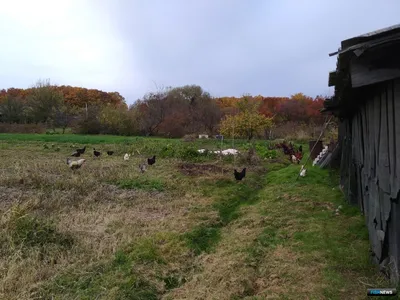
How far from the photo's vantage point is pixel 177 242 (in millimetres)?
5758

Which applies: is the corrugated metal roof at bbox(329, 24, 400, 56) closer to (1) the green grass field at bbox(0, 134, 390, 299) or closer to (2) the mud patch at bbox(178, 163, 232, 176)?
(1) the green grass field at bbox(0, 134, 390, 299)

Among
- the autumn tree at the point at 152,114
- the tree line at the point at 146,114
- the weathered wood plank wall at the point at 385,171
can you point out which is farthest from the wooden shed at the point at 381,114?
the autumn tree at the point at 152,114

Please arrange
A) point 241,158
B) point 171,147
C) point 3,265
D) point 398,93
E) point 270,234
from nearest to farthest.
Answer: point 398,93 → point 3,265 → point 270,234 → point 241,158 → point 171,147

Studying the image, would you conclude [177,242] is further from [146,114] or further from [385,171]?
[146,114]

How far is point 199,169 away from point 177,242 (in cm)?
784

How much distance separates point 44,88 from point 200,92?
22654 mm

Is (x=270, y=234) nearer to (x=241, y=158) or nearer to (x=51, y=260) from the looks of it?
(x=51, y=260)

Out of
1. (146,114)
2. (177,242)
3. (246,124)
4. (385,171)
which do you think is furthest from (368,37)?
(146,114)

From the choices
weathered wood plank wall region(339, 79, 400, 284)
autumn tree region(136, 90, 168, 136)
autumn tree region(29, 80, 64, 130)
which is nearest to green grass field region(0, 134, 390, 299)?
weathered wood plank wall region(339, 79, 400, 284)

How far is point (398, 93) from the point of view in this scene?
359 centimetres

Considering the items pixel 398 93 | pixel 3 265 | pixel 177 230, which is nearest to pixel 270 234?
pixel 177 230

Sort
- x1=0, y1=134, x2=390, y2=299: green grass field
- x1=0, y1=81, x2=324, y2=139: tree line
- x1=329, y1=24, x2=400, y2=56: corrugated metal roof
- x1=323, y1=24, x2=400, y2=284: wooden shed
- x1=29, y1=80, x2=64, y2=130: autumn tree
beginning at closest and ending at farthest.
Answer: x1=329, y1=24, x2=400, y2=56: corrugated metal roof → x1=323, y1=24, x2=400, y2=284: wooden shed → x1=0, y1=134, x2=390, y2=299: green grass field → x1=0, y1=81, x2=324, y2=139: tree line → x1=29, y1=80, x2=64, y2=130: autumn tree

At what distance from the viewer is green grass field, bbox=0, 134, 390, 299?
13.8 ft

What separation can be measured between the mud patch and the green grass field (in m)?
2.36
